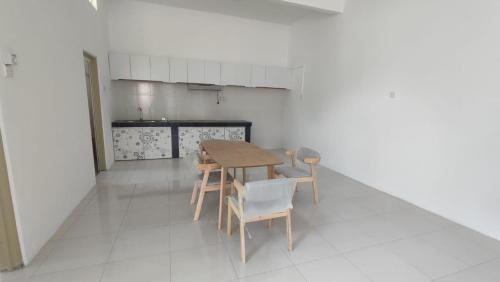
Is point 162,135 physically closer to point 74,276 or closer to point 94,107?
point 94,107

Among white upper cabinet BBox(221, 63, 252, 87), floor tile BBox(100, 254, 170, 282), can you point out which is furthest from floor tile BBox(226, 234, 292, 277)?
white upper cabinet BBox(221, 63, 252, 87)

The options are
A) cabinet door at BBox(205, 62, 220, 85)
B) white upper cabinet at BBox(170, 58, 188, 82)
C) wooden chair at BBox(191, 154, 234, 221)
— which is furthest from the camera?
cabinet door at BBox(205, 62, 220, 85)

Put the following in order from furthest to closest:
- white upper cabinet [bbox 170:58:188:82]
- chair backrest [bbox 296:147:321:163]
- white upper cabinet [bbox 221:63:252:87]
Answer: white upper cabinet [bbox 221:63:252:87]
white upper cabinet [bbox 170:58:188:82]
chair backrest [bbox 296:147:321:163]

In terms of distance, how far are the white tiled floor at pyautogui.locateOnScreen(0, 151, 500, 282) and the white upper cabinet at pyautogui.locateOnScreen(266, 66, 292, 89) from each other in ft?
11.6

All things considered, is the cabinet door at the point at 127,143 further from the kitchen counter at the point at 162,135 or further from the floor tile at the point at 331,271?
the floor tile at the point at 331,271

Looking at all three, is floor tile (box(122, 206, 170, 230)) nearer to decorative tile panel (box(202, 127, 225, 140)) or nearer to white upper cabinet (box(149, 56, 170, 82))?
decorative tile panel (box(202, 127, 225, 140))

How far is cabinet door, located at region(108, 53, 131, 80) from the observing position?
4.60 metres

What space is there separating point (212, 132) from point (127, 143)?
175cm

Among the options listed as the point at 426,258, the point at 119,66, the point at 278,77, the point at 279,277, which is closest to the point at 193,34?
the point at 119,66

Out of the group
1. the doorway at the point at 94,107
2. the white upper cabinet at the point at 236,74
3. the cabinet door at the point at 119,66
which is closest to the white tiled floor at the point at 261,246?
the doorway at the point at 94,107

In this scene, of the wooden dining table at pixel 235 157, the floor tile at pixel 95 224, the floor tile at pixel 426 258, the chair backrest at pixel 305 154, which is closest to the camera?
the floor tile at pixel 426 258

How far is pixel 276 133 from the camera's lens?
6.56m

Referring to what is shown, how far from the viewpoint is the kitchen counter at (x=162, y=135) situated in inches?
188

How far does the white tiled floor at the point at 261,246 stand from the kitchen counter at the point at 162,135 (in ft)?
6.05
